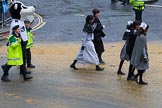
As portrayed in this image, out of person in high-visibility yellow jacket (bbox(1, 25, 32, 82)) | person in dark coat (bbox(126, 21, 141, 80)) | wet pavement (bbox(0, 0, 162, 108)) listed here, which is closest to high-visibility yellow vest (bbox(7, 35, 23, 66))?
person in high-visibility yellow jacket (bbox(1, 25, 32, 82))

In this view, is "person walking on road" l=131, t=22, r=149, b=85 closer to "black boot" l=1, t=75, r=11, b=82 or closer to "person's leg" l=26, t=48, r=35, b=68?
"person's leg" l=26, t=48, r=35, b=68

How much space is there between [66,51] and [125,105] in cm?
657

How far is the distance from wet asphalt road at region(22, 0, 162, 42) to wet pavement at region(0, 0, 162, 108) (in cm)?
4

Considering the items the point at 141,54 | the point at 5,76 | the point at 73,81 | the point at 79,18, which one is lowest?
the point at 79,18

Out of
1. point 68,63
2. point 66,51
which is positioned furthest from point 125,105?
point 66,51

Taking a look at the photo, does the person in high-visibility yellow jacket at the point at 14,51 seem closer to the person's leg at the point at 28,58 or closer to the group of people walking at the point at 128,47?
the person's leg at the point at 28,58

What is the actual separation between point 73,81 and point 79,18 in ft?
41.3

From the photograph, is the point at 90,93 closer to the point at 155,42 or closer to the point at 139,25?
the point at 139,25

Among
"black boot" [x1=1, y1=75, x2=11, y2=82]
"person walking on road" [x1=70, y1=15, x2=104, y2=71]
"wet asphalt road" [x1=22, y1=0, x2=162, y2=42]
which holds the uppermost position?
"person walking on road" [x1=70, y1=15, x2=104, y2=71]

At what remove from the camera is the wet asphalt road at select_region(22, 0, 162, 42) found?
1964 centimetres

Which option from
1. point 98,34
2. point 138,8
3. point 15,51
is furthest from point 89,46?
point 138,8

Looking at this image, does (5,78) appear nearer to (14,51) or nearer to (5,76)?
(5,76)

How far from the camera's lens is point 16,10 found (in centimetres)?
1153

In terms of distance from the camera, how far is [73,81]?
1165 cm
